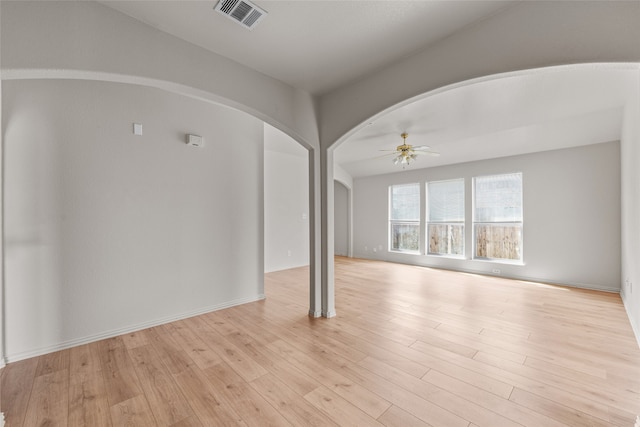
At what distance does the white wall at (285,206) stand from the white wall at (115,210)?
2.04 m

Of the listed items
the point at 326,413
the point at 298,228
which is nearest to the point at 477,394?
the point at 326,413

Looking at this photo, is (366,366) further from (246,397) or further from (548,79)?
(548,79)

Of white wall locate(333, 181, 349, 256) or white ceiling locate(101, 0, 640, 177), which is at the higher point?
white ceiling locate(101, 0, 640, 177)

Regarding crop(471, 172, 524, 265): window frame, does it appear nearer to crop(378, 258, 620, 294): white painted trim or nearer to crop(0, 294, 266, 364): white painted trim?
crop(378, 258, 620, 294): white painted trim

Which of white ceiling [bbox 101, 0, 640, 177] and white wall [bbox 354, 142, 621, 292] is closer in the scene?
white ceiling [bbox 101, 0, 640, 177]

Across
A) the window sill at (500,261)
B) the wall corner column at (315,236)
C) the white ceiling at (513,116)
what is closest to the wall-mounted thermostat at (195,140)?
the wall corner column at (315,236)

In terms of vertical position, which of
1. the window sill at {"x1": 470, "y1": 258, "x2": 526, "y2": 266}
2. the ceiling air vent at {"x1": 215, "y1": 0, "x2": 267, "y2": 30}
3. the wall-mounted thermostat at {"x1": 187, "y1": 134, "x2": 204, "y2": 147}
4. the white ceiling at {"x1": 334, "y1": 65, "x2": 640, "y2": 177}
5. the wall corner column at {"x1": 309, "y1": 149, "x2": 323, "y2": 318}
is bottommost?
the window sill at {"x1": 470, "y1": 258, "x2": 526, "y2": 266}

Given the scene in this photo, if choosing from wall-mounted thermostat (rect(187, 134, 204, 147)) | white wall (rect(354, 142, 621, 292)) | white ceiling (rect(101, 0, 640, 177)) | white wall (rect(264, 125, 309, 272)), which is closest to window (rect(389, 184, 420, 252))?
white wall (rect(354, 142, 621, 292))

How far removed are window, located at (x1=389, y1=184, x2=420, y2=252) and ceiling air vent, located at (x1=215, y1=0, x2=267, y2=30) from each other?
5858 mm

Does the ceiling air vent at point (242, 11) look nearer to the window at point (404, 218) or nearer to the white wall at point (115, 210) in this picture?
the white wall at point (115, 210)

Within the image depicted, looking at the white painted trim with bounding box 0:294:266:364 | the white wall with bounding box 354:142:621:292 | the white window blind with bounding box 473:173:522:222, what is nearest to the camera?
the white painted trim with bounding box 0:294:266:364

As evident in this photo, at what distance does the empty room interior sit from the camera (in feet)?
5.56

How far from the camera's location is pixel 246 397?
5.93 feet

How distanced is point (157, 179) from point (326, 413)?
2987mm
